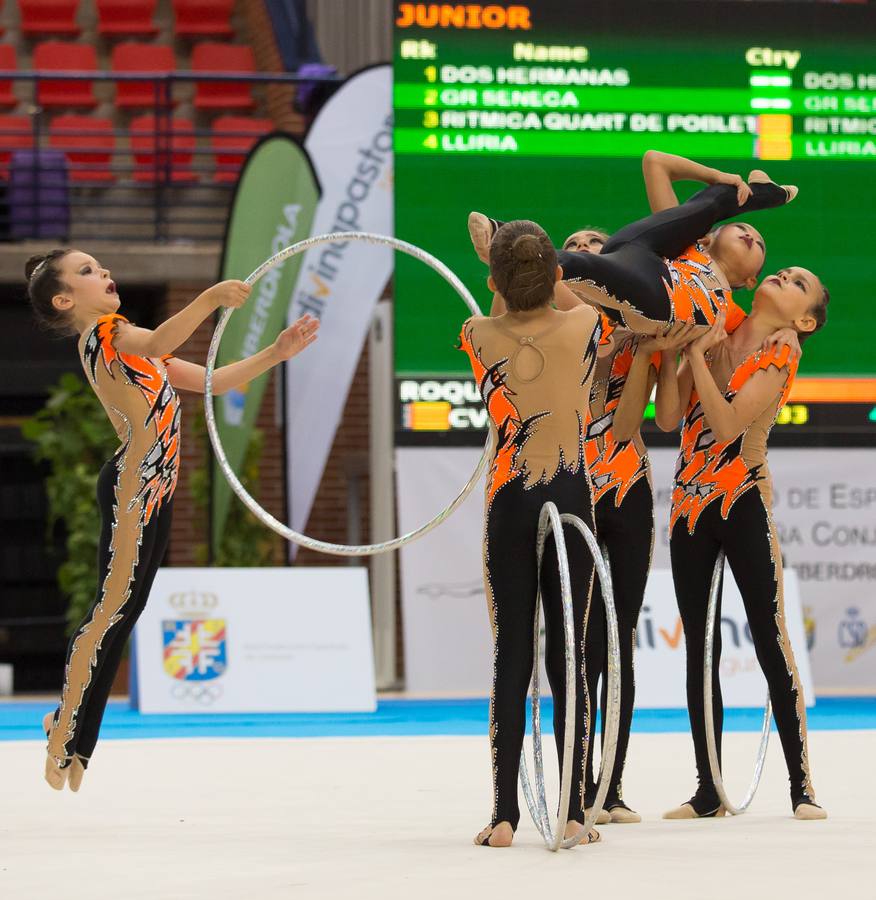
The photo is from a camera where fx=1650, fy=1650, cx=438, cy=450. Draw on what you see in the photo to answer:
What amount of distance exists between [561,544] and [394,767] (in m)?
2.66

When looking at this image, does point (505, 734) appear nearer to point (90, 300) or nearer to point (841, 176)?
point (90, 300)

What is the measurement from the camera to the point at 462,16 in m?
9.60

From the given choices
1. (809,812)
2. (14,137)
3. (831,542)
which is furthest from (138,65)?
(809,812)

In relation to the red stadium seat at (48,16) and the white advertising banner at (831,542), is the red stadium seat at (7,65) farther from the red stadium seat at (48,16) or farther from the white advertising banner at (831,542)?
the white advertising banner at (831,542)

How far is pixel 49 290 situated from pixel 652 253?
1.79 meters

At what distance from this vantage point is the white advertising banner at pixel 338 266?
34.0 feet

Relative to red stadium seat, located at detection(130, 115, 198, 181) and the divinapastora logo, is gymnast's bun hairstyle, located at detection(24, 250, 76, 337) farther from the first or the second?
red stadium seat, located at detection(130, 115, 198, 181)

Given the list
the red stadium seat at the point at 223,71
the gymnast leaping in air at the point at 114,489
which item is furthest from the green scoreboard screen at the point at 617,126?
the gymnast leaping in air at the point at 114,489

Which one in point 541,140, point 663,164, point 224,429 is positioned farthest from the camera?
point 224,429

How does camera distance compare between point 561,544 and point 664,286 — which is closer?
point 561,544

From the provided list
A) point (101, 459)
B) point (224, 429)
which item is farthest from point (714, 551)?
point (101, 459)

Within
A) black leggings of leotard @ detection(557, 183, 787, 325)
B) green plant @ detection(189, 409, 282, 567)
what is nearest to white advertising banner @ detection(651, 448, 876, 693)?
green plant @ detection(189, 409, 282, 567)

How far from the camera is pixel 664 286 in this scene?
4.67 metres

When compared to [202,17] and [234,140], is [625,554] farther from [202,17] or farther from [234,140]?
[202,17]
